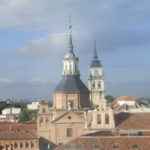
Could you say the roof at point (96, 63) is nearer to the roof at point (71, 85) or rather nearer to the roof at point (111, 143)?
the roof at point (71, 85)

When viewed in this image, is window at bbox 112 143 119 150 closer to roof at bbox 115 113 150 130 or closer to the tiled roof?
the tiled roof

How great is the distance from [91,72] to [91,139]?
217ft

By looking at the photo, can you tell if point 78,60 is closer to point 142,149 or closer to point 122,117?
point 122,117

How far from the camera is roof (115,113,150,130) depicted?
276 feet

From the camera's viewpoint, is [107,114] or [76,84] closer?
[107,114]

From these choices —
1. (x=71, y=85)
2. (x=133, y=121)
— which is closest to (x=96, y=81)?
(x=71, y=85)

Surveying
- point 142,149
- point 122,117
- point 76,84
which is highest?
point 76,84

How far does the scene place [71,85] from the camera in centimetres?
10350

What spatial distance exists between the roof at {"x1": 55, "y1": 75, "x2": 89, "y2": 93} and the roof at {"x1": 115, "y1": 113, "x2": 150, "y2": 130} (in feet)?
45.1

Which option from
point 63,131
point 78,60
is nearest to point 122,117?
point 63,131

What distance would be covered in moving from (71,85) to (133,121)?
1965 centimetres

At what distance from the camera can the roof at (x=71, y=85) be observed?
103 meters

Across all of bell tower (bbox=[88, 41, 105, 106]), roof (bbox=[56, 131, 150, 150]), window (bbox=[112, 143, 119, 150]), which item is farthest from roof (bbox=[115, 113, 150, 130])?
bell tower (bbox=[88, 41, 105, 106])

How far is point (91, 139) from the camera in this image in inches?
Answer: 2645
